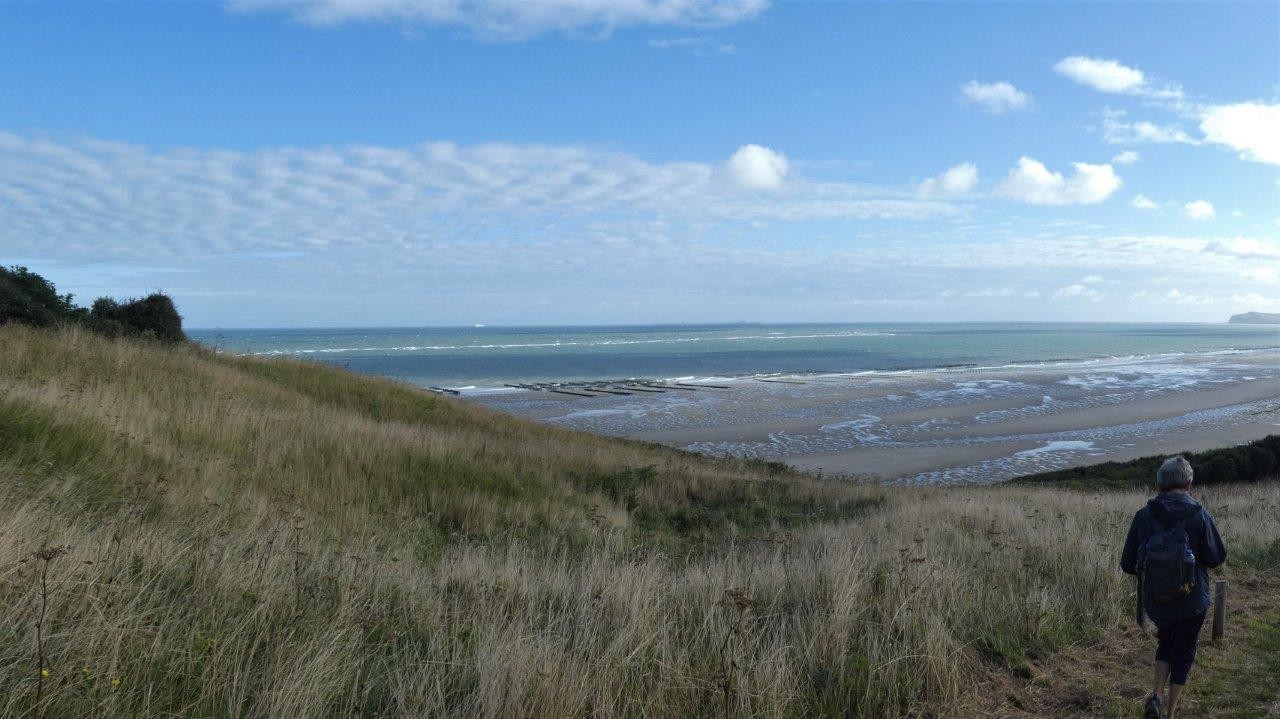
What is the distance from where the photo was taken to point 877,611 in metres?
5.53

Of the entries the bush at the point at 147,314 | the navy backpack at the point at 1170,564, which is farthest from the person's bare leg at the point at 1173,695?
the bush at the point at 147,314

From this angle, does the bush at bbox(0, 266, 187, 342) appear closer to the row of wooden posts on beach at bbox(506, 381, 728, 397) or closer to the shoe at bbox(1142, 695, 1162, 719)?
the shoe at bbox(1142, 695, 1162, 719)

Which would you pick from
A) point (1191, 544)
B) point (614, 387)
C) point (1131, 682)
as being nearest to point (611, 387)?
point (614, 387)

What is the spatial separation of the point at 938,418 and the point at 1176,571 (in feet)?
118

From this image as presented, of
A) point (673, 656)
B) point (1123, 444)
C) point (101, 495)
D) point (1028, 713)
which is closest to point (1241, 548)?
point (1028, 713)

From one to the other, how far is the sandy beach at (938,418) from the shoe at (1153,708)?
20483 mm

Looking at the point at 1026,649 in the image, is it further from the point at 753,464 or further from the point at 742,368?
the point at 742,368

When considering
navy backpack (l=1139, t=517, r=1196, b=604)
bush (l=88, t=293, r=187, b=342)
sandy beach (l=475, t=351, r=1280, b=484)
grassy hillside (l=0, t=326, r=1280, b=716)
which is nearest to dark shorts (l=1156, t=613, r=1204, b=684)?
navy backpack (l=1139, t=517, r=1196, b=604)

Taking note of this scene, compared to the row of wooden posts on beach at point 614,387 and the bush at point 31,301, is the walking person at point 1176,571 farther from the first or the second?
Answer: the row of wooden posts on beach at point 614,387

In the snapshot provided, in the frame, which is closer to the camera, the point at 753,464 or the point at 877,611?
the point at 877,611

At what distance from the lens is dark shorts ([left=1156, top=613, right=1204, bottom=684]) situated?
4934 millimetres

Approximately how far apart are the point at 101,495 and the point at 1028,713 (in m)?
7.51

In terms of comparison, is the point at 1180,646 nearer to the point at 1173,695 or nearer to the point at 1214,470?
the point at 1173,695

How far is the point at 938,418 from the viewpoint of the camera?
127 ft
